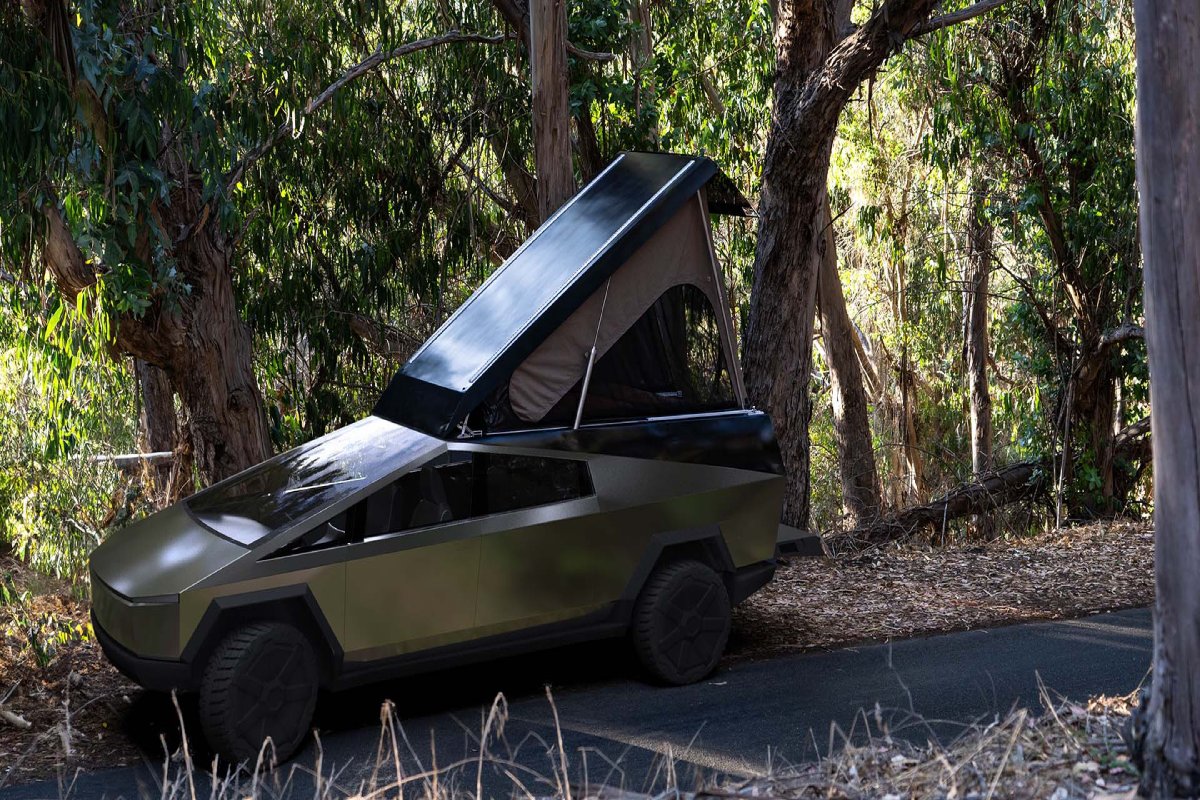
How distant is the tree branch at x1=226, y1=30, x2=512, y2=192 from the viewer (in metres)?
10.7

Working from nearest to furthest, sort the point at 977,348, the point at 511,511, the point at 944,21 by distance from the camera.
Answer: the point at 511,511 → the point at 944,21 → the point at 977,348

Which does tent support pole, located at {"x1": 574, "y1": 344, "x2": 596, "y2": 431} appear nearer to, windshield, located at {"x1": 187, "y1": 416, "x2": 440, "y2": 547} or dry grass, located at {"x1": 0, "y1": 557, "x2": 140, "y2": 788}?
windshield, located at {"x1": 187, "y1": 416, "x2": 440, "y2": 547}

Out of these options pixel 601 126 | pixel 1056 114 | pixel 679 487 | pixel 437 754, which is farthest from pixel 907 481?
pixel 437 754

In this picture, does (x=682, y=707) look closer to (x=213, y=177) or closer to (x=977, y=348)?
(x=213, y=177)

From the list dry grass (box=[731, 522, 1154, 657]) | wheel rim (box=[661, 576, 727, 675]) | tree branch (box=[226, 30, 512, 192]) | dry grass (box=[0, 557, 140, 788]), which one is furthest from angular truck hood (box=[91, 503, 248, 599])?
tree branch (box=[226, 30, 512, 192])

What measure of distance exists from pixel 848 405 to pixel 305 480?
12385mm

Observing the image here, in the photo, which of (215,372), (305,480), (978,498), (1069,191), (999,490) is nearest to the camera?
(305,480)

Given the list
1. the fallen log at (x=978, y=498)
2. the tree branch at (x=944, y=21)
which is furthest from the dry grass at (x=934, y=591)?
the tree branch at (x=944, y=21)

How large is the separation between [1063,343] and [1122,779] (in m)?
10.1

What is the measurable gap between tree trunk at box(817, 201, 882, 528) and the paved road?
9451 millimetres

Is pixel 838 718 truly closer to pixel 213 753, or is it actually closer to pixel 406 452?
pixel 406 452

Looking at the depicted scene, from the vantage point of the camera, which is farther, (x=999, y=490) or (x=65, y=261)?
A: (x=999, y=490)

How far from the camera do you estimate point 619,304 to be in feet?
22.9

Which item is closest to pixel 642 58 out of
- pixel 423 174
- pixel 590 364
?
pixel 423 174
